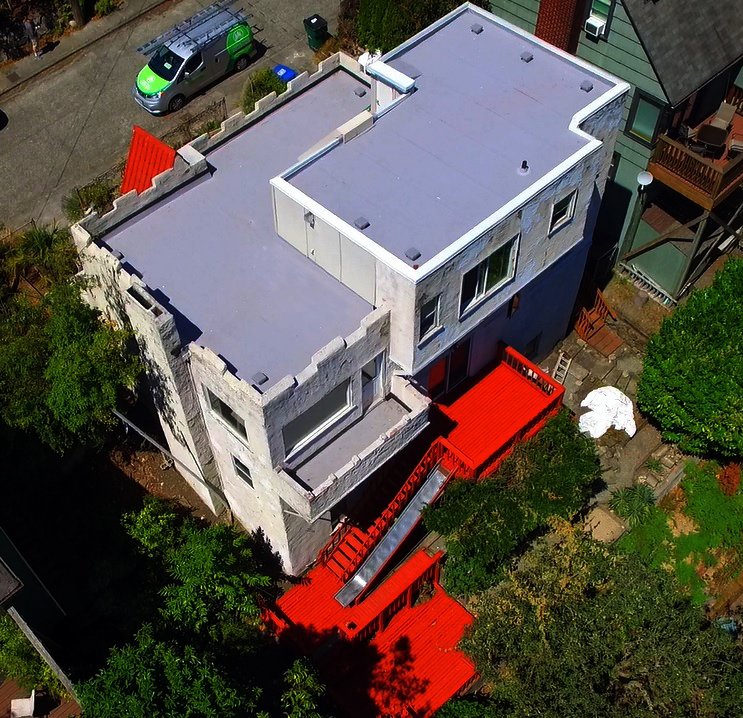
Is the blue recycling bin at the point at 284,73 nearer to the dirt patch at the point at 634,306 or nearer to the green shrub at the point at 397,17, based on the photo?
the green shrub at the point at 397,17

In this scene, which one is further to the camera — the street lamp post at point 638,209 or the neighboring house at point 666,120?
the street lamp post at point 638,209

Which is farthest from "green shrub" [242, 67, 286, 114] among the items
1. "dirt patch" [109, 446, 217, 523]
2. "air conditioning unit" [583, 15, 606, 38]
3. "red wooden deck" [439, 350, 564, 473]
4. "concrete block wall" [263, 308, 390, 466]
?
→ "concrete block wall" [263, 308, 390, 466]

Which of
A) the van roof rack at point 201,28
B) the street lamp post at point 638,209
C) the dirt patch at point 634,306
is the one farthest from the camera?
the van roof rack at point 201,28

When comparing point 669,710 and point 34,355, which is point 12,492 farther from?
point 669,710

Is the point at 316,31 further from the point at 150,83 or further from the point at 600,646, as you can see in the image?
the point at 600,646

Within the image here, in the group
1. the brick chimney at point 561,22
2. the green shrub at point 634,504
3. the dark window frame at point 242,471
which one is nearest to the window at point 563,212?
the brick chimney at point 561,22
